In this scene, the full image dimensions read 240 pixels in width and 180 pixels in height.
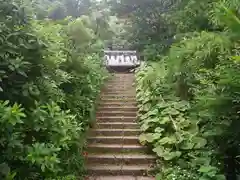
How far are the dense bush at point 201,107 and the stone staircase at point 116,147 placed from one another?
282 mm

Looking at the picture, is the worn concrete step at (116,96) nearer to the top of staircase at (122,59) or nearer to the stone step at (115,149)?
the stone step at (115,149)

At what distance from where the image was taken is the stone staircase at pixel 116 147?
16.6 ft

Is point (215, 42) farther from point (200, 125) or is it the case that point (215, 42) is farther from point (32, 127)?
point (32, 127)

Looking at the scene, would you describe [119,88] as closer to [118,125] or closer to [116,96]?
[116,96]

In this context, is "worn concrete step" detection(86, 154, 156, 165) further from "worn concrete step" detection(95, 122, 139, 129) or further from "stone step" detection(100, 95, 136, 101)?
"stone step" detection(100, 95, 136, 101)

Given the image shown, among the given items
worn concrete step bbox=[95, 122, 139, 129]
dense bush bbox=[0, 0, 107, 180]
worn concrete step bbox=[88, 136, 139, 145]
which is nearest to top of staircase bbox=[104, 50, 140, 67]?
worn concrete step bbox=[95, 122, 139, 129]

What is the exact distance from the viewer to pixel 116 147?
5.68 metres

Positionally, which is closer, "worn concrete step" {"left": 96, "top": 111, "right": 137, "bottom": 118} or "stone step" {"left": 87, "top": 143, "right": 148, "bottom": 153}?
"stone step" {"left": 87, "top": 143, "right": 148, "bottom": 153}

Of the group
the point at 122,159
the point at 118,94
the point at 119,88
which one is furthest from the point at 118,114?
the point at 119,88

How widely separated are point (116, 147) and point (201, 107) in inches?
86.6

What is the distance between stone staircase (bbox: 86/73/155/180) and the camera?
505 centimetres

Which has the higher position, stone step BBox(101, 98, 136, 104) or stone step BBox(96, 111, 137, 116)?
stone step BBox(101, 98, 136, 104)

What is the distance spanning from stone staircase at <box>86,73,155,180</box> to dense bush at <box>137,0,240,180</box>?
0.28 metres

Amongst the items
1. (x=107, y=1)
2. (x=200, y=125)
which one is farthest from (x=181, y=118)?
(x=107, y=1)
